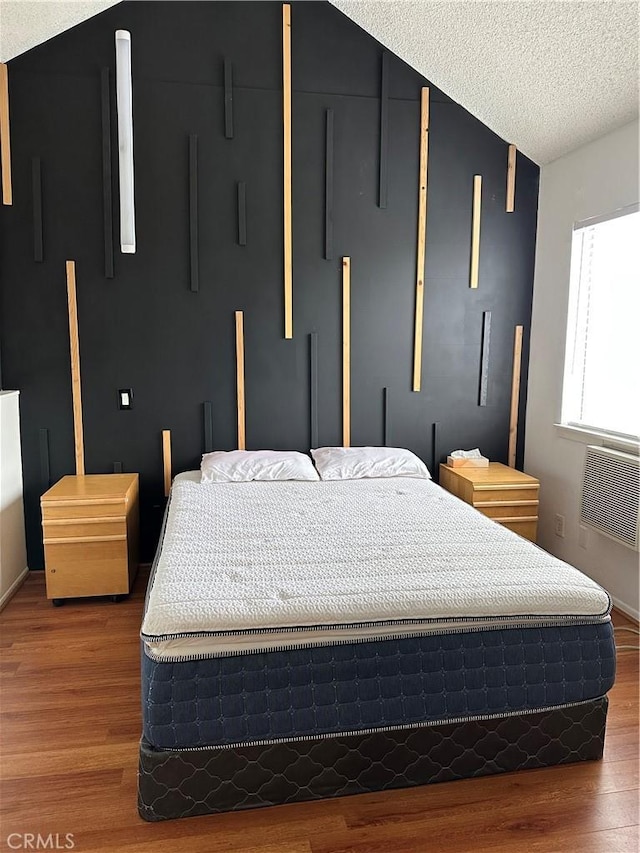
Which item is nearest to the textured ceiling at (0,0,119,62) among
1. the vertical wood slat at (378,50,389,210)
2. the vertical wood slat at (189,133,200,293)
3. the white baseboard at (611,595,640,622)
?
the vertical wood slat at (189,133,200,293)

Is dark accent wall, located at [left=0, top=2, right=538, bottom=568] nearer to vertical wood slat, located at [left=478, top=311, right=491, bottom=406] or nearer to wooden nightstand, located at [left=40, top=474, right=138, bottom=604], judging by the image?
vertical wood slat, located at [left=478, top=311, right=491, bottom=406]

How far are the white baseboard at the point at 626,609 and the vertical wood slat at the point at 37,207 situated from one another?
3.49m

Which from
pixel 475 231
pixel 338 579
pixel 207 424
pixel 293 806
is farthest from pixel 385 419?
pixel 293 806

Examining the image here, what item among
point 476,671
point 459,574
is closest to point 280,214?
point 459,574

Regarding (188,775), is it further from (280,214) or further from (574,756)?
(280,214)

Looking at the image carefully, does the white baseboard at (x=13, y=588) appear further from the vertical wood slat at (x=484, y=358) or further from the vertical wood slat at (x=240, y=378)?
the vertical wood slat at (x=484, y=358)

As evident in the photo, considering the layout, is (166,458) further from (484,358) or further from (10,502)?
(484,358)

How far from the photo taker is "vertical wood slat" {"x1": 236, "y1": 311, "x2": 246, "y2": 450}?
3641 millimetres

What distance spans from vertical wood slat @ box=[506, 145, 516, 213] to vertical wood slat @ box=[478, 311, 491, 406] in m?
0.65

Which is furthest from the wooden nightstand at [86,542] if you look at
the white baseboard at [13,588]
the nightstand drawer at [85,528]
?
the white baseboard at [13,588]

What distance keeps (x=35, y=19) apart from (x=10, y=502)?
94.2 inches

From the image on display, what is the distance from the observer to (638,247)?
3107mm

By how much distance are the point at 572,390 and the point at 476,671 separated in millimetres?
2162

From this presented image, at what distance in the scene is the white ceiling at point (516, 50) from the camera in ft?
8.75
